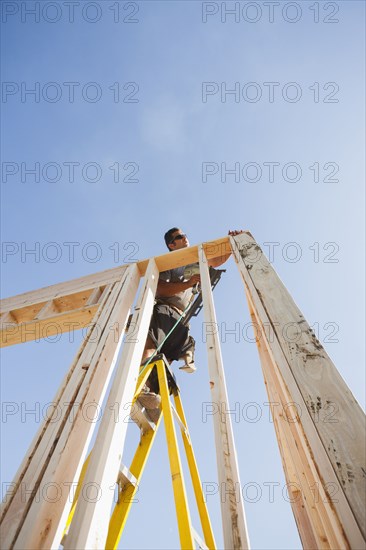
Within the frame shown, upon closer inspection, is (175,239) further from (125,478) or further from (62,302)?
(125,478)

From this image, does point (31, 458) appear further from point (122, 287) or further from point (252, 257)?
point (252, 257)

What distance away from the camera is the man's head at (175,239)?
3.60 meters

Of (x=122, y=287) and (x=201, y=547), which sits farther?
(x=122, y=287)

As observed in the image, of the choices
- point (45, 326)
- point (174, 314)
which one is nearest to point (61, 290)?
point (45, 326)

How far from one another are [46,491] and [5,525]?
158mm

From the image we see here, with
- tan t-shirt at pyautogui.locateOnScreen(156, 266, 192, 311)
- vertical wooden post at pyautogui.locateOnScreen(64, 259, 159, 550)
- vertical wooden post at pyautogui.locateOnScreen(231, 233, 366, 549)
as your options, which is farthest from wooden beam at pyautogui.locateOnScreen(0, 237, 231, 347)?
vertical wooden post at pyautogui.locateOnScreen(231, 233, 366, 549)

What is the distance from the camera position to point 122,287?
7.50 ft

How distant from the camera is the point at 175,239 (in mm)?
3633

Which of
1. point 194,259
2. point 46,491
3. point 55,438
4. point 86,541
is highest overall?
point 194,259

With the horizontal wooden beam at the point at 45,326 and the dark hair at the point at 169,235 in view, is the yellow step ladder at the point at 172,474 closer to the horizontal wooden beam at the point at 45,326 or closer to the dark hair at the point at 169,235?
the horizontal wooden beam at the point at 45,326

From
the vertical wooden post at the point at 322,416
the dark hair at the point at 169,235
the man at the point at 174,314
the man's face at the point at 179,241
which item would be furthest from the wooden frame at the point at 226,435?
the dark hair at the point at 169,235

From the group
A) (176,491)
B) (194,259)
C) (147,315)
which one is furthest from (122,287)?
(176,491)

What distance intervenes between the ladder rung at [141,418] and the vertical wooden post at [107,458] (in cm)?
75

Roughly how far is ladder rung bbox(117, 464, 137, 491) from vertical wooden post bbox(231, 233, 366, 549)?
3.60ft
